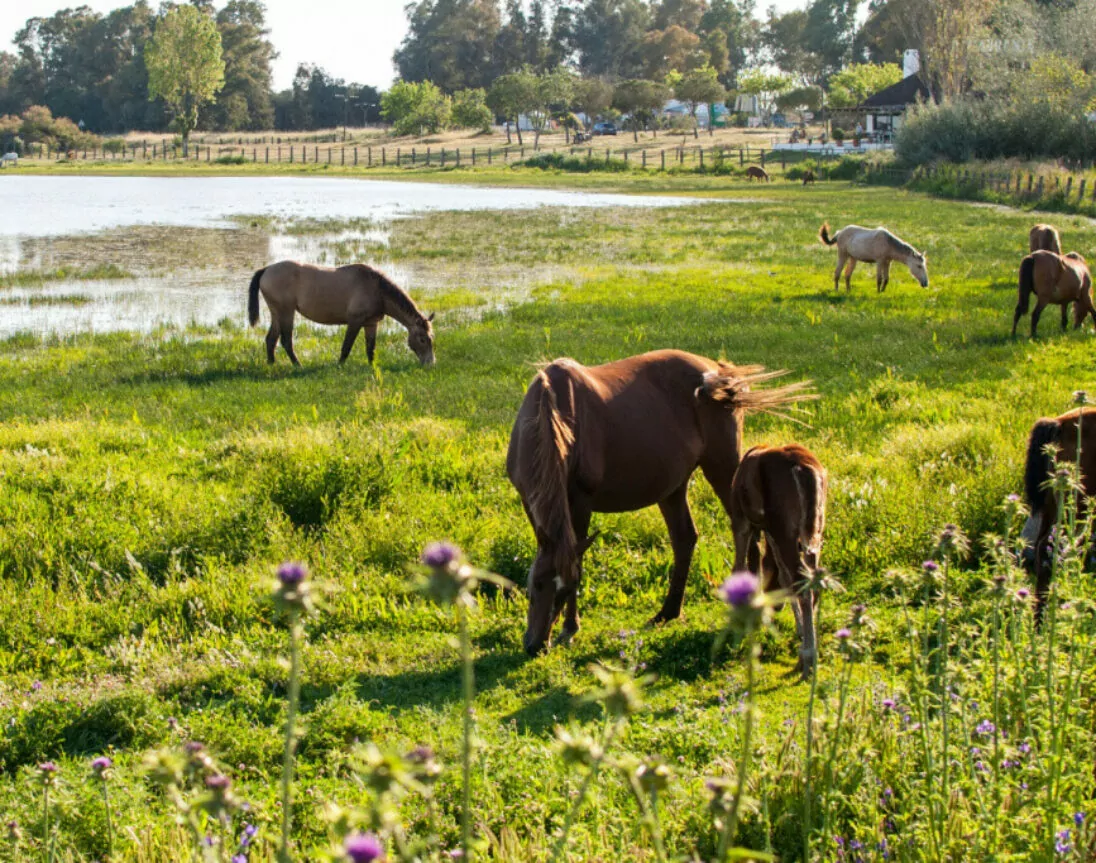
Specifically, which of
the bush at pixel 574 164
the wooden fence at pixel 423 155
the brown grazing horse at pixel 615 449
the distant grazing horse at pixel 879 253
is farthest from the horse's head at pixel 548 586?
the bush at pixel 574 164

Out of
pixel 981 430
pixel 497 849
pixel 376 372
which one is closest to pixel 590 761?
pixel 497 849

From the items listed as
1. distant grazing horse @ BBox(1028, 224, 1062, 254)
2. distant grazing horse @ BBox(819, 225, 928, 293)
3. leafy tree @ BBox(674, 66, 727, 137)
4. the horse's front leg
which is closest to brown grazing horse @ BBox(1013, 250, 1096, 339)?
distant grazing horse @ BBox(1028, 224, 1062, 254)

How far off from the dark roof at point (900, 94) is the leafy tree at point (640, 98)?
99.7ft

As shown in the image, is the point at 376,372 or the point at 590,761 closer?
the point at 590,761

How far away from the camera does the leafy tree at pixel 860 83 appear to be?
102 m

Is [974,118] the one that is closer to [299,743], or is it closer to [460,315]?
[460,315]

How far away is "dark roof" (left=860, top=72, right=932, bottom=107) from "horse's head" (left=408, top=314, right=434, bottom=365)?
82.3 meters

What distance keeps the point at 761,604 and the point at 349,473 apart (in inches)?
276

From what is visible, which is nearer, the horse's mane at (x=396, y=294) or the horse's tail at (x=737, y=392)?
the horse's tail at (x=737, y=392)

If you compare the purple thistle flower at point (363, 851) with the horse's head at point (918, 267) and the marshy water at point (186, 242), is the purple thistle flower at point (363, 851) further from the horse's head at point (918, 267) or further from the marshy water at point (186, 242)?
the horse's head at point (918, 267)

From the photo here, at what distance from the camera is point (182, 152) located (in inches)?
4208

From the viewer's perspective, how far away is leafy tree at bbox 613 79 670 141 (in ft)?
394

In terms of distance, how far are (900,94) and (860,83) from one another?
12.6m

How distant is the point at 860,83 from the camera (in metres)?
102
